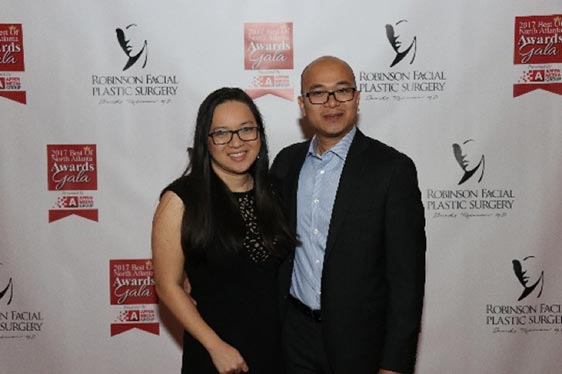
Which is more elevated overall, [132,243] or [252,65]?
[252,65]

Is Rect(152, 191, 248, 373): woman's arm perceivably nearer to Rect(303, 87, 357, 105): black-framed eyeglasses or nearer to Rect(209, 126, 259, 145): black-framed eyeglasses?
Rect(209, 126, 259, 145): black-framed eyeglasses

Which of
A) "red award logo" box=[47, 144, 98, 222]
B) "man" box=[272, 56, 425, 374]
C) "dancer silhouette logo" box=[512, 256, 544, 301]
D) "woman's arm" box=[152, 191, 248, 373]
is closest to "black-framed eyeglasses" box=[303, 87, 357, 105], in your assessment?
"man" box=[272, 56, 425, 374]

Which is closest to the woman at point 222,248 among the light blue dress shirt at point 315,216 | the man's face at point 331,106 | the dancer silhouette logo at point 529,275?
the light blue dress shirt at point 315,216

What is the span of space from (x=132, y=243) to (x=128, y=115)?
25.3 inches

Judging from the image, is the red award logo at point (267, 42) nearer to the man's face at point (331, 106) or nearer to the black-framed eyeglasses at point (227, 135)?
the man's face at point (331, 106)

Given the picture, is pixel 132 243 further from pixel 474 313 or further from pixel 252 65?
pixel 474 313

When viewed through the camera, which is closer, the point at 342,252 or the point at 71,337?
the point at 342,252

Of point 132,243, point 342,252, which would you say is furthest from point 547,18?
point 132,243

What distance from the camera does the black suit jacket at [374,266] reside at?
1880mm

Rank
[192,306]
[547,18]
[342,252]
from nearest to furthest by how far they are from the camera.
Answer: [192,306], [342,252], [547,18]

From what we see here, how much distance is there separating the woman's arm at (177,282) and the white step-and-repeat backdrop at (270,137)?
109cm

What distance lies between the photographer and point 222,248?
69.2 inches

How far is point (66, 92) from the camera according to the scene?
2742mm

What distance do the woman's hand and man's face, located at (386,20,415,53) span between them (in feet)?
5.58
